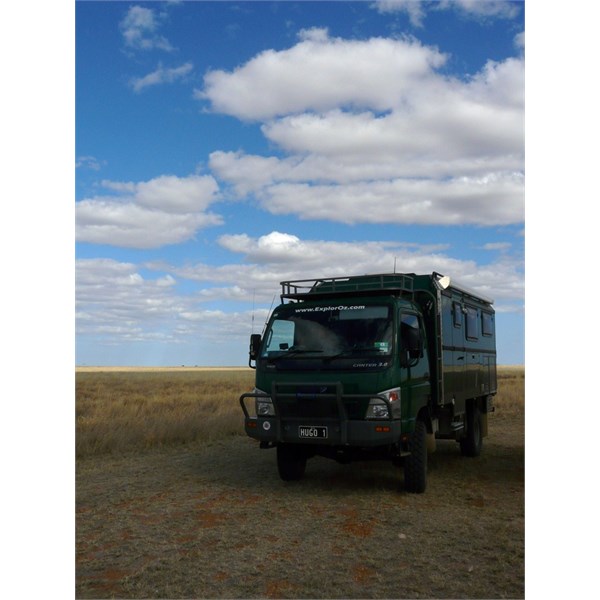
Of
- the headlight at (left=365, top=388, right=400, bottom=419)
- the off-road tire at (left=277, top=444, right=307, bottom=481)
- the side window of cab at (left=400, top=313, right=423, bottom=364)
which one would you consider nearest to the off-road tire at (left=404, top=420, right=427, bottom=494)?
the headlight at (left=365, top=388, right=400, bottom=419)

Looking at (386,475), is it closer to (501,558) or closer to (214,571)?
(501,558)

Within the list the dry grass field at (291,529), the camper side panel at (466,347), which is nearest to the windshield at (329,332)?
the camper side panel at (466,347)

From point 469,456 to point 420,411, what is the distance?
3.95 meters

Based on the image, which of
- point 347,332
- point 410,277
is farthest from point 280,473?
point 410,277

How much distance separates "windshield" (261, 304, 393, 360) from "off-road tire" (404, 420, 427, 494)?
1.42 metres

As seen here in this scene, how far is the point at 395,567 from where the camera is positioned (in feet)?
20.0

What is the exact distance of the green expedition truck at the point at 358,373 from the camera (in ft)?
28.3

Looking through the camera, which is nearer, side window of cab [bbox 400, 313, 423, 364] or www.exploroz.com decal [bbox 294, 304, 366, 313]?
side window of cab [bbox 400, 313, 423, 364]

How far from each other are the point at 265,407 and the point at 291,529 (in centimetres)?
216

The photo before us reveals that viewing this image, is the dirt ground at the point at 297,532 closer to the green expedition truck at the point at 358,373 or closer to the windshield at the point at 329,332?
the green expedition truck at the point at 358,373

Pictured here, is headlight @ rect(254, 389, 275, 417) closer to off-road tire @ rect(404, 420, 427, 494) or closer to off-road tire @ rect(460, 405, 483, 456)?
off-road tire @ rect(404, 420, 427, 494)

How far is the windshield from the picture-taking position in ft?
29.4
